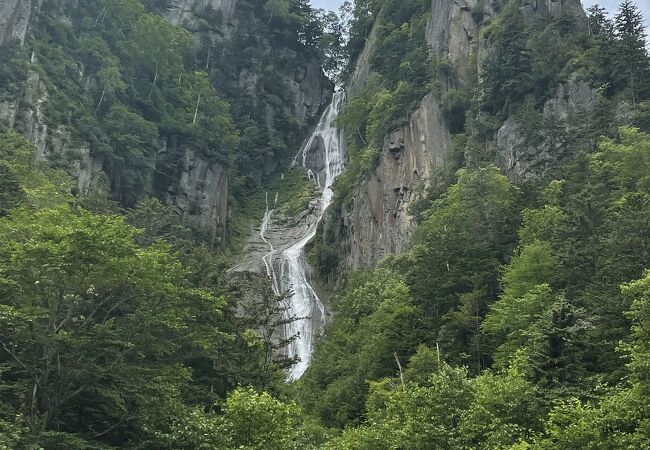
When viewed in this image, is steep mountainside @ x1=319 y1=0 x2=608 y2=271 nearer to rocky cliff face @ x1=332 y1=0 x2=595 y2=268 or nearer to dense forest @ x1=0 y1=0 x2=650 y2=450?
rocky cliff face @ x1=332 y1=0 x2=595 y2=268

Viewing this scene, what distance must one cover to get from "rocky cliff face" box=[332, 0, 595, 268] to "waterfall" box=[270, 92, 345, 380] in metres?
4.18

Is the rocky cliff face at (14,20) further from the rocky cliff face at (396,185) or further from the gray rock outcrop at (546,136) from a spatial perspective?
the gray rock outcrop at (546,136)

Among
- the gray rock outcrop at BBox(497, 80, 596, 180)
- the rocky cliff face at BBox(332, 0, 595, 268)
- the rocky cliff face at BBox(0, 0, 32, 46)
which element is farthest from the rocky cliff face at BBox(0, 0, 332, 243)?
the gray rock outcrop at BBox(497, 80, 596, 180)

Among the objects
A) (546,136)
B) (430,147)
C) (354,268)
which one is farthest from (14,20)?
(546,136)

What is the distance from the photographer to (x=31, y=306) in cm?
1773

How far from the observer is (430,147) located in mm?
49031

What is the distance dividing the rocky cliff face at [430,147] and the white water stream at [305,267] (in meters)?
4.21

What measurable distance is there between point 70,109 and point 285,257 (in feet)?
69.7

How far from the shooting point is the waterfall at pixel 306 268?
141 ft

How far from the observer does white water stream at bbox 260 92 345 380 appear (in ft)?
142

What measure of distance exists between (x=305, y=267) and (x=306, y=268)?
17cm

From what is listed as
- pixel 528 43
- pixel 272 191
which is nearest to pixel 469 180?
pixel 528 43

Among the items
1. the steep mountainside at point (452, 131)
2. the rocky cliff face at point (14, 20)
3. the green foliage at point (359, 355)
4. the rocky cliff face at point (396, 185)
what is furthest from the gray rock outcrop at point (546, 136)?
the rocky cliff face at point (14, 20)

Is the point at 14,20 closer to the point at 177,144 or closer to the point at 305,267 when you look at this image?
the point at 177,144
